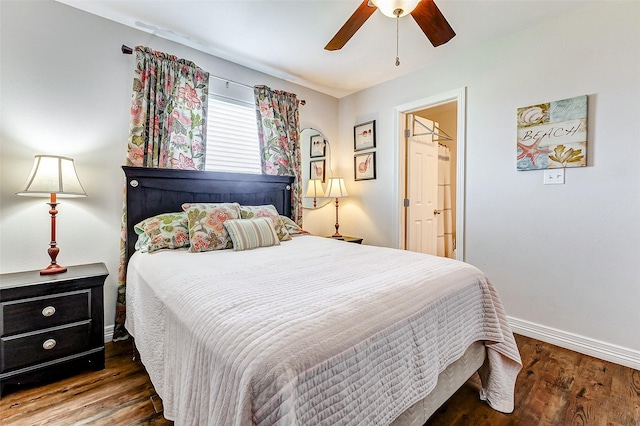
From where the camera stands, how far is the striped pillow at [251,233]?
2.20 meters

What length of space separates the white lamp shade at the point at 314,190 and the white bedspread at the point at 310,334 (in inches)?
75.6

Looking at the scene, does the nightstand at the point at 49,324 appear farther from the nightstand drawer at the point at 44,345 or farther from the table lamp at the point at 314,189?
the table lamp at the point at 314,189

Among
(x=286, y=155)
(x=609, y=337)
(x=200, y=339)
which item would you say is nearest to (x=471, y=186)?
(x=609, y=337)

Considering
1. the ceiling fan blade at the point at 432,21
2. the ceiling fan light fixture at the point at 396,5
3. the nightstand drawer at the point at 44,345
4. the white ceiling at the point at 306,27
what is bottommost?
the nightstand drawer at the point at 44,345

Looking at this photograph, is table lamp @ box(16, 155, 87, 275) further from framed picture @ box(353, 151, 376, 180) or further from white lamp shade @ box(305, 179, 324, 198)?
framed picture @ box(353, 151, 376, 180)

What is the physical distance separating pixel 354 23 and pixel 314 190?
2123 millimetres

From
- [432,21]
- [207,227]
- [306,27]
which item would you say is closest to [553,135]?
[432,21]

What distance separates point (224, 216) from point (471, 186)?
2.34m

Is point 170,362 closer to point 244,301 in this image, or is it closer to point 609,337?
point 244,301

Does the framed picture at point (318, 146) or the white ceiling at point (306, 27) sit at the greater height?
the white ceiling at point (306, 27)

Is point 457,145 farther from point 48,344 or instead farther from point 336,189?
point 48,344

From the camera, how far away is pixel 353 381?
0.86 meters

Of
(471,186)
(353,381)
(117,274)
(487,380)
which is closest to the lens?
(353,381)

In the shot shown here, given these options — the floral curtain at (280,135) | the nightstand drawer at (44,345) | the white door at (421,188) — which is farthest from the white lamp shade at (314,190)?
the nightstand drawer at (44,345)
